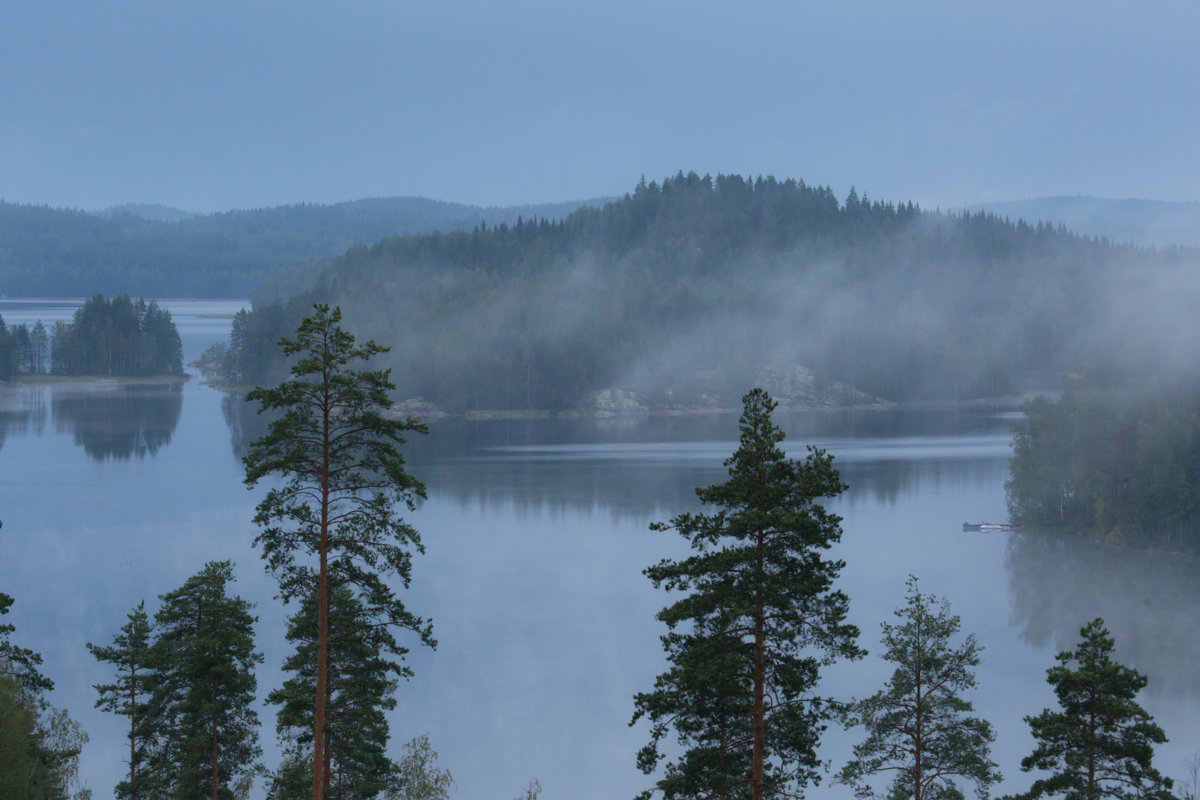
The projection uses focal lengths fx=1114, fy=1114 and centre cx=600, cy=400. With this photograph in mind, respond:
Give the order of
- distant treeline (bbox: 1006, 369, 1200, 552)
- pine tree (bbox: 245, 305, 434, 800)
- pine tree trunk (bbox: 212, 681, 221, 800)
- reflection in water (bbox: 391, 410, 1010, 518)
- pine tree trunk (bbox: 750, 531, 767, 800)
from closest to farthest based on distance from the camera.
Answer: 1. pine tree trunk (bbox: 750, 531, 767, 800)
2. pine tree (bbox: 245, 305, 434, 800)
3. pine tree trunk (bbox: 212, 681, 221, 800)
4. distant treeline (bbox: 1006, 369, 1200, 552)
5. reflection in water (bbox: 391, 410, 1010, 518)

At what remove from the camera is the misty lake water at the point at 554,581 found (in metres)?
32.7

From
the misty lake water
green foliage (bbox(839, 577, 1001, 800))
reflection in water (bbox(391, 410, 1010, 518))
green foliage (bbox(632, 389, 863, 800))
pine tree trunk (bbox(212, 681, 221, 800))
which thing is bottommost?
the misty lake water

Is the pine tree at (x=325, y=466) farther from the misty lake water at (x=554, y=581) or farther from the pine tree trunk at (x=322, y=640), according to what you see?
the misty lake water at (x=554, y=581)

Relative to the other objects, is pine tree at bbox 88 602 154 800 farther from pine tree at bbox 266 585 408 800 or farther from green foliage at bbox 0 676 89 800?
pine tree at bbox 266 585 408 800

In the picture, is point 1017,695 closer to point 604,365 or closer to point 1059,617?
point 1059,617

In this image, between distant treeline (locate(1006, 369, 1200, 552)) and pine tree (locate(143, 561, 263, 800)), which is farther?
distant treeline (locate(1006, 369, 1200, 552))

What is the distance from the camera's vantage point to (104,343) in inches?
6501

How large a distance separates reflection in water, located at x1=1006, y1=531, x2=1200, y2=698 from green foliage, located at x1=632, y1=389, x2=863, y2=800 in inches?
1052

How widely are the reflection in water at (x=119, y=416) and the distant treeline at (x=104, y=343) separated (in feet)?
21.9

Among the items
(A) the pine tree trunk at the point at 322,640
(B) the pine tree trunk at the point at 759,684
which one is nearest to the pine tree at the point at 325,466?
(A) the pine tree trunk at the point at 322,640

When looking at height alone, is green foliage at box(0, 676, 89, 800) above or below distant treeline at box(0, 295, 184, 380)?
below

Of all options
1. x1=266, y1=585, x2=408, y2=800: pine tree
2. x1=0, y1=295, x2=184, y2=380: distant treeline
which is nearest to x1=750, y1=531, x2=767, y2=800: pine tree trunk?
x1=266, y1=585, x2=408, y2=800: pine tree

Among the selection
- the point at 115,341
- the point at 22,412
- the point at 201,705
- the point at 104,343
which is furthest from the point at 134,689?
the point at 115,341

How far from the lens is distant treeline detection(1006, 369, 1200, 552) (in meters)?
55.7
